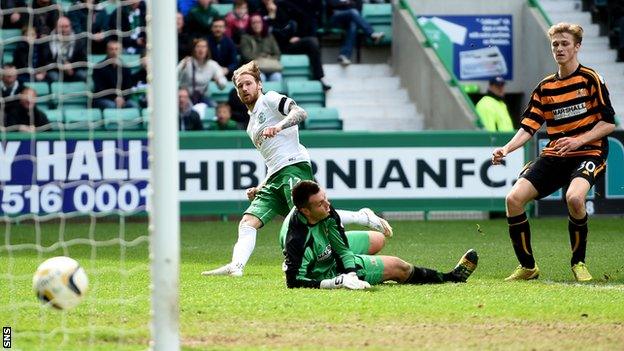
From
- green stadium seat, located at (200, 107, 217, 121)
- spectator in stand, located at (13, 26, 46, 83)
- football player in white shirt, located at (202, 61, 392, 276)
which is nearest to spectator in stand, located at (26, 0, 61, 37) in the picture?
spectator in stand, located at (13, 26, 46, 83)

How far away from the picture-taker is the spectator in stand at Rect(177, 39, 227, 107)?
1969cm

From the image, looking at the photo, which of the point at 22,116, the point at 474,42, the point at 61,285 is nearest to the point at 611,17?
the point at 474,42

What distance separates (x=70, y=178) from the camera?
17547mm

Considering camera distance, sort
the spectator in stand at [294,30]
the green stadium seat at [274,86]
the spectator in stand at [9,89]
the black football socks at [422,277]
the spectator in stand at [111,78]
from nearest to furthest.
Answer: the black football socks at [422,277]
the spectator in stand at [9,89]
the spectator in stand at [111,78]
the green stadium seat at [274,86]
the spectator in stand at [294,30]

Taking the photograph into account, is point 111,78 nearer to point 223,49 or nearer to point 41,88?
point 41,88

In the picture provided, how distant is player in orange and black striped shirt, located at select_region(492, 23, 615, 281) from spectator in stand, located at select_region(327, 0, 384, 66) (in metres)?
11.3

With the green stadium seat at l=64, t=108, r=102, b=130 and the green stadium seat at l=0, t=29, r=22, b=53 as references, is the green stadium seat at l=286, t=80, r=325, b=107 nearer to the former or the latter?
the green stadium seat at l=64, t=108, r=102, b=130

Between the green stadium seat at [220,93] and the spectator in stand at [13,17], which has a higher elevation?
Result: the spectator in stand at [13,17]

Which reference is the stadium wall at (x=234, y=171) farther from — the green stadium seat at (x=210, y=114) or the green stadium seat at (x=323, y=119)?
the green stadium seat at (x=323, y=119)

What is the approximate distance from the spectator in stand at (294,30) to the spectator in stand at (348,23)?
2.51 feet

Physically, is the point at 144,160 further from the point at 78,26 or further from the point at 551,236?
the point at 551,236

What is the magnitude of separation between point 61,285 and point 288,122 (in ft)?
11.7

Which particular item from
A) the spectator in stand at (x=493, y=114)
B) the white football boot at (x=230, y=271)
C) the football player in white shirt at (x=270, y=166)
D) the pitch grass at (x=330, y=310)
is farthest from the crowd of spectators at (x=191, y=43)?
the white football boot at (x=230, y=271)

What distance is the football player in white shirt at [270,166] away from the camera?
444 inches
